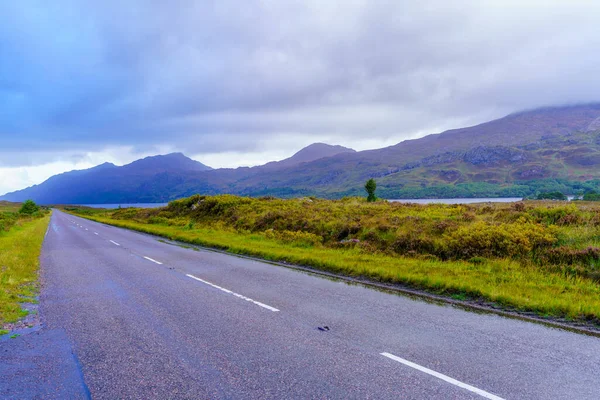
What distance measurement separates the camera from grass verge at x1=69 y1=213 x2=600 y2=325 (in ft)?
25.8

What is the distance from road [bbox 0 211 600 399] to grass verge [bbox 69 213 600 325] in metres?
1.32

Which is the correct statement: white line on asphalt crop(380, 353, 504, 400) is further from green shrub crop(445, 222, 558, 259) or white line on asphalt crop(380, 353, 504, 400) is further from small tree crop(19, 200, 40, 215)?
small tree crop(19, 200, 40, 215)

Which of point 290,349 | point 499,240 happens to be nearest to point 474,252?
point 499,240

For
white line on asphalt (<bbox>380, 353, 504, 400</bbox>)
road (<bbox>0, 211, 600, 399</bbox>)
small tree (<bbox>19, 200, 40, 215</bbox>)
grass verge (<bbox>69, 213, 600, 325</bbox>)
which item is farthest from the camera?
small tree (<bbox>19, 200, 40, 215</bbox>)

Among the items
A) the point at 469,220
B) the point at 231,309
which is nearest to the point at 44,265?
the point at 231,309

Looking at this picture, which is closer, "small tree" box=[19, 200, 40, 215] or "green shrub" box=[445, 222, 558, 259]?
"green shrub" box=[445, 222, 558, 259]

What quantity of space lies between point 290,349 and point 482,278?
7405 mm

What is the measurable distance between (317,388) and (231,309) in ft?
13.5

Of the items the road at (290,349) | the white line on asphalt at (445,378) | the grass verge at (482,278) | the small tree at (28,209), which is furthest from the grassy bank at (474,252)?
the small tree at (28,209)

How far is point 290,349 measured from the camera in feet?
18.9

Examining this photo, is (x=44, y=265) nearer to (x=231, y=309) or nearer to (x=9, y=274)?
(x=9, y=274)

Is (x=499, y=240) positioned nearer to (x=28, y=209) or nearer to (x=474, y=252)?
(x=474, y=252)

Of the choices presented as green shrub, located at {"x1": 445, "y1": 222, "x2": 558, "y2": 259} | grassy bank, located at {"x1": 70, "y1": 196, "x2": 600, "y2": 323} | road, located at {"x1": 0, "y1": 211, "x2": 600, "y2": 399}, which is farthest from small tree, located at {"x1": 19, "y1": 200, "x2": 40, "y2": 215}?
green shrub, located at {"x1": 445, "y1": 222, "x2": 558, "y2": 259}

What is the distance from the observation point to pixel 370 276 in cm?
1166
